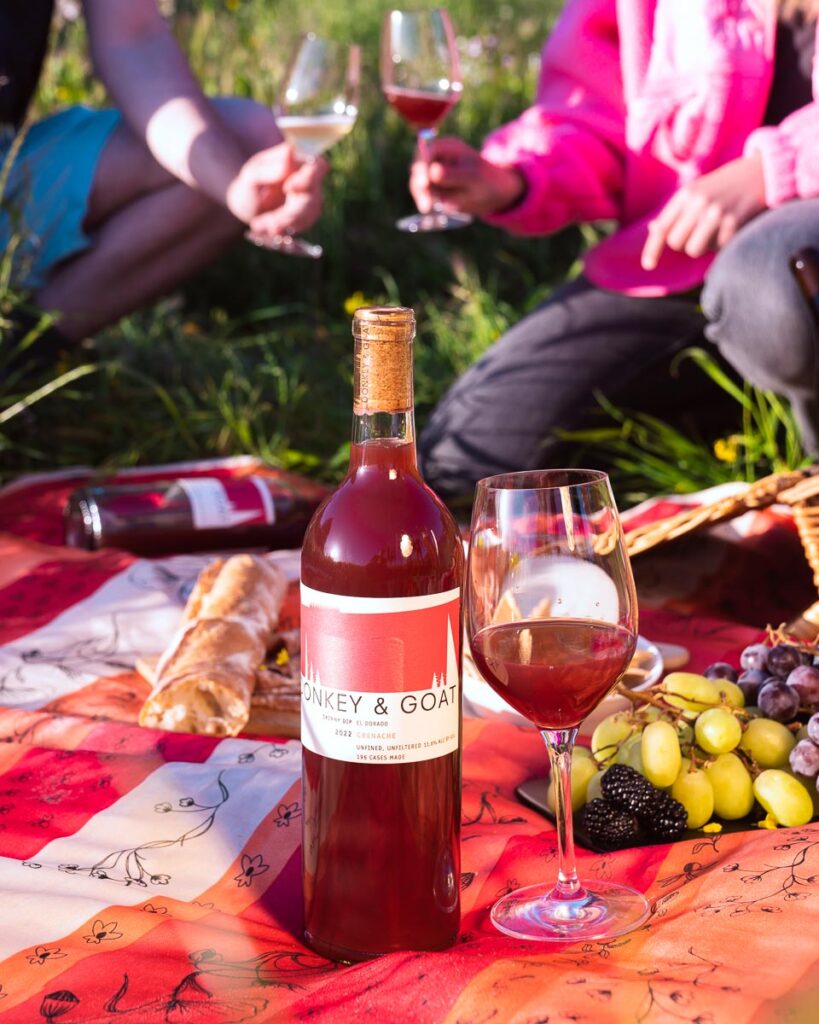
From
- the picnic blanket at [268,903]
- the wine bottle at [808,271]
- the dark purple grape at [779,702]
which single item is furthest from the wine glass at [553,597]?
the wine bottle at [808,271]

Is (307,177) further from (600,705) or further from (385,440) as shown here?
(385,440)

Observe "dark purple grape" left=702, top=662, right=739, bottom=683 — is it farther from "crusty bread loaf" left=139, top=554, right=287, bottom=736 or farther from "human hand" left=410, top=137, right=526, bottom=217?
"human hand" left=410, top=137, right=526, bottom=217

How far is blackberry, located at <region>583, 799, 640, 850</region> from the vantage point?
119 cm

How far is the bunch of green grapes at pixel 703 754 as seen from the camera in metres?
1.20

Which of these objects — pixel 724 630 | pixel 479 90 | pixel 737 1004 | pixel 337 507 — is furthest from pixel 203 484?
pixel 479 90

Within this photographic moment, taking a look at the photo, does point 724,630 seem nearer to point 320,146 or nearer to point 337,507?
point 337,507

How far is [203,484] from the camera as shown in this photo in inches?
97.3

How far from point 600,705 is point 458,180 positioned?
1.44 metres

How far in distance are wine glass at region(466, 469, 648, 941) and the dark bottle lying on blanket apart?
1.47 meters

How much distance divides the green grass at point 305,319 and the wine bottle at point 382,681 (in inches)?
71.6

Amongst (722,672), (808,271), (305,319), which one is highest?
(808,271)

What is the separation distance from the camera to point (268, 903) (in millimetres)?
1123

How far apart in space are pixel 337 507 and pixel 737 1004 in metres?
0.45

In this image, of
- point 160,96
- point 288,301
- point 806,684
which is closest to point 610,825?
point 806,684
